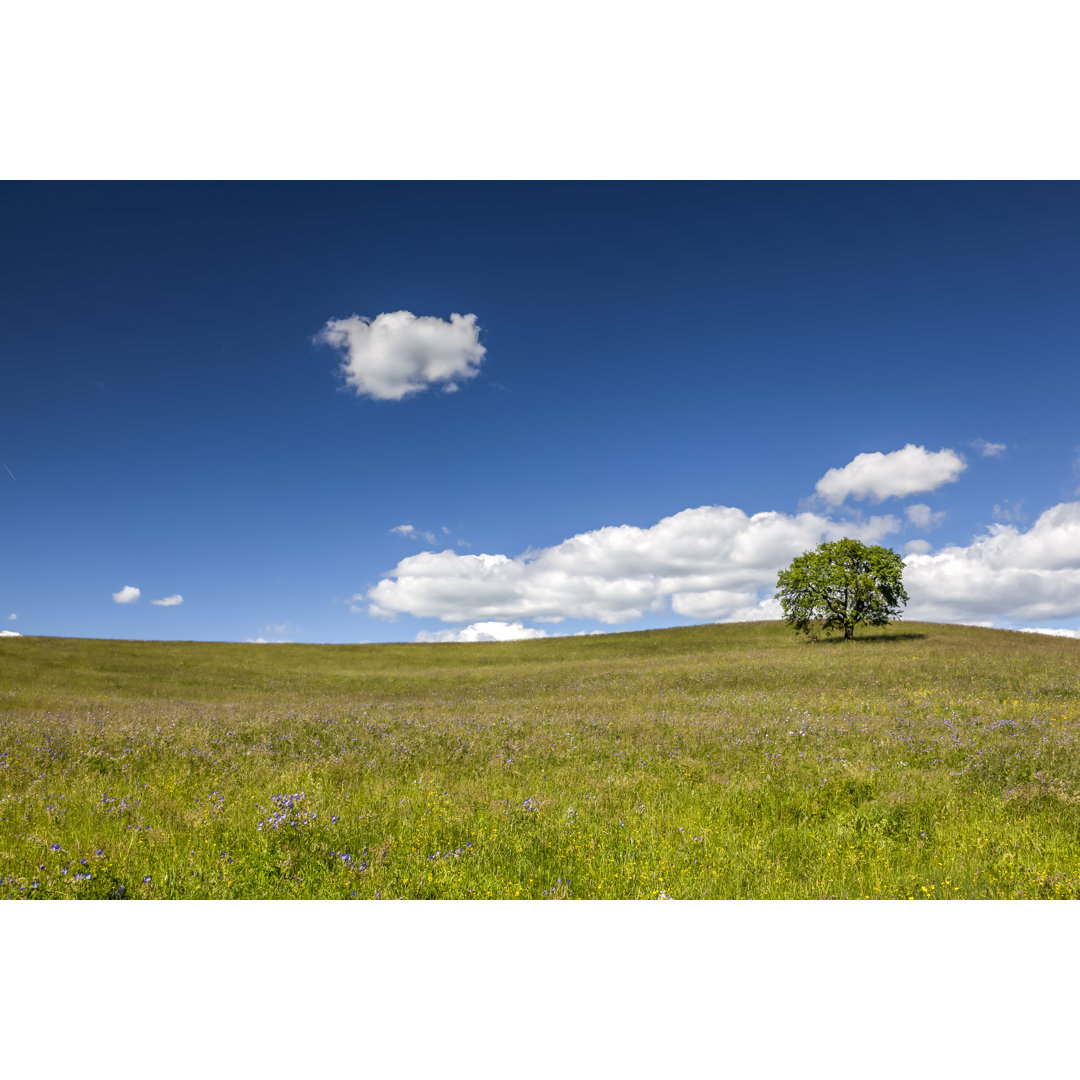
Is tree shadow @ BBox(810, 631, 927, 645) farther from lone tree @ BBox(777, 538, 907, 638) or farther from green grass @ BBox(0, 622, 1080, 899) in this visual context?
green grass @ BBox(0, 622, 1080, 899)

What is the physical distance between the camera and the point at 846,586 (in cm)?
4938

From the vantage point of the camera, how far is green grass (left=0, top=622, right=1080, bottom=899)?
5188 mm

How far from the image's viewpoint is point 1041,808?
6.92 meters

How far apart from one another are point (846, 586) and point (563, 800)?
49.1m

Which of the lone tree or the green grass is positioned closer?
the green grass

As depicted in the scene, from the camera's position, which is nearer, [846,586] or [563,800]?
[563,800]

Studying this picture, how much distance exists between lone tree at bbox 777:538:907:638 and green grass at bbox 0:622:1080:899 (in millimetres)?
33872

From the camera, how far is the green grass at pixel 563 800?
5188mm

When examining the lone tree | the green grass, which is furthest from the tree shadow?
the green grass

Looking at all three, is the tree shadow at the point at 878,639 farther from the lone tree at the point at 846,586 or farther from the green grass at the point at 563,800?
the green grass at the point at 563,800

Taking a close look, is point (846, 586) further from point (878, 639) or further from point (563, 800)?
point (563, 800)

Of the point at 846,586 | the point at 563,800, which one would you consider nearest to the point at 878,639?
the point at 846,586

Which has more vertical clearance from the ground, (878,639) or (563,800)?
(563,800)
